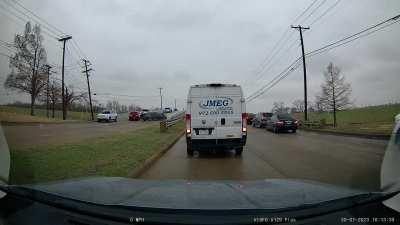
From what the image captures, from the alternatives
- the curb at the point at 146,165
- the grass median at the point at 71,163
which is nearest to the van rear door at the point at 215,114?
the curb at the point at 146,165

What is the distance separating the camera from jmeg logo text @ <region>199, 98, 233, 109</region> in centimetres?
1578

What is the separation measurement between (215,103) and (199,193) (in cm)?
1208

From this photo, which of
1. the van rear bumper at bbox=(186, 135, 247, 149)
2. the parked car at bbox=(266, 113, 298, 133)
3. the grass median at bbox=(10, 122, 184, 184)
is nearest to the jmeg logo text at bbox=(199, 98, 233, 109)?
the van rear bumper at bbox=(186, 135, 247, 149)

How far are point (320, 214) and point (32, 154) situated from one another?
11.5 meters

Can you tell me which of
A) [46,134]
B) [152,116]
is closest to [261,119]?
[46,134]

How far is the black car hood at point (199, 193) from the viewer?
3195 mm

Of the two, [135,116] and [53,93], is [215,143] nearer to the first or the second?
[135,116]

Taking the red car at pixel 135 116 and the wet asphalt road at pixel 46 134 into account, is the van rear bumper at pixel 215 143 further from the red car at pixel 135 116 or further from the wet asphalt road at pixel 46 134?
the red car at pixel 135 116

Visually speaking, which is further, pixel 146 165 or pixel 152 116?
pixel 152 116

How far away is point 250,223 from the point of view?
9.46 feet

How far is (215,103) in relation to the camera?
51.8 ft

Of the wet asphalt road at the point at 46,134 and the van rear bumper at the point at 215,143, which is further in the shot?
the wet asphalt road at the point at 46,134

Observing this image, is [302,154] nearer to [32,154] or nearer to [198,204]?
[32,154]

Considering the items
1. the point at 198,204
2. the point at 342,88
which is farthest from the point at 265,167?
the point at 342,88
